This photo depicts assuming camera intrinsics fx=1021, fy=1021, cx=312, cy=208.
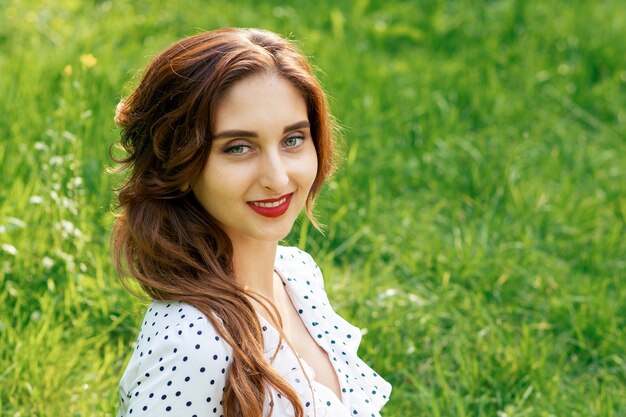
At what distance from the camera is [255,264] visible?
244cm

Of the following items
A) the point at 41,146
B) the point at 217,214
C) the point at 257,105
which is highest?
the point at 257,105

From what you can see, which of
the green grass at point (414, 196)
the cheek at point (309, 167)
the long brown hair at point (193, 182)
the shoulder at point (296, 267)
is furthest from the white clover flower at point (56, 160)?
the cheek at point (309, 167)

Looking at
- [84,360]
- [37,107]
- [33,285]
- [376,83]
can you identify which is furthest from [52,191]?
[376,83]

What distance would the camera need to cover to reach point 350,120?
4.59 metres

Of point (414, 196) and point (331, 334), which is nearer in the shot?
point (331, 334)

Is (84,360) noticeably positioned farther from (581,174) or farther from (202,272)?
(581,174)

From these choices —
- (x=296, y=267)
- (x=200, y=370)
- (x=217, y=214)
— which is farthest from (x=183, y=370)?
(x=296, y=267)

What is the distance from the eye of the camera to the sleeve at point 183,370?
210 cm

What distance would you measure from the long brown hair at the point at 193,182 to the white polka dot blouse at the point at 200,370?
32 mm

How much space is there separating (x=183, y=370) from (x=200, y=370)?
35mm

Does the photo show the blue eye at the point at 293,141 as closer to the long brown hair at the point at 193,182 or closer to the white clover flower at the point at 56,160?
the long brown hair at the point at 193,182

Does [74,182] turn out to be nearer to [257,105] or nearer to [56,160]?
[56,160]

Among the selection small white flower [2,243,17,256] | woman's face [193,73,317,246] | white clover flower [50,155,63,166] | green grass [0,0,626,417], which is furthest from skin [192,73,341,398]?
white clover flower [50,155,63,166]

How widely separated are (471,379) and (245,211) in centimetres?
137
